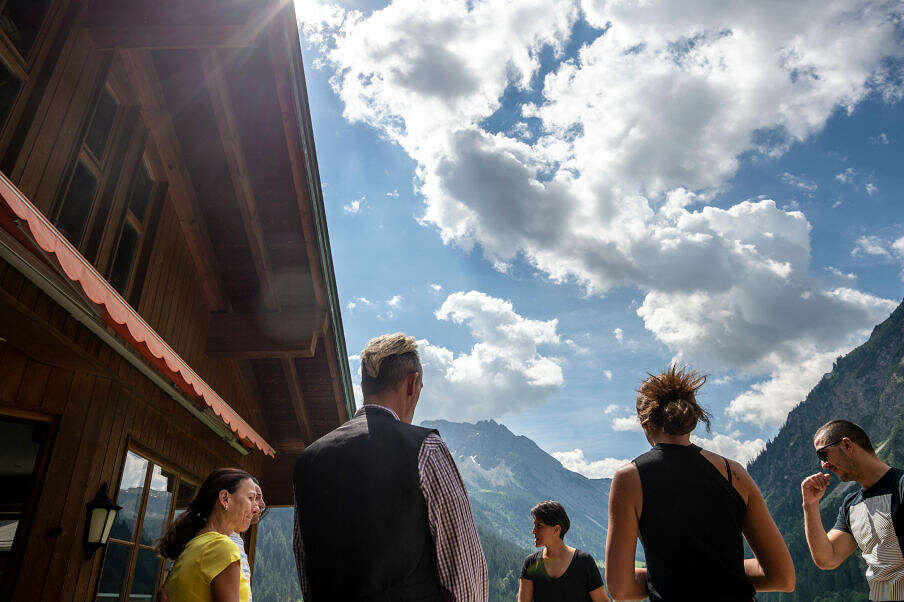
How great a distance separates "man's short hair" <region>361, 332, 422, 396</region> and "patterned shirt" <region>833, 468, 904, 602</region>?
2.44 metres

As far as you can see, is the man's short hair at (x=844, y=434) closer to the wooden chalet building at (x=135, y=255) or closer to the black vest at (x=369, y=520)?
the black vest at (x=369, y=520)

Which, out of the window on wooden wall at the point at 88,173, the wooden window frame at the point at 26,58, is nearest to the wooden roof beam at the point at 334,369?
the window on wooden wall at the point at 88,173

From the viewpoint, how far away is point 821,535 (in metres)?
3.17

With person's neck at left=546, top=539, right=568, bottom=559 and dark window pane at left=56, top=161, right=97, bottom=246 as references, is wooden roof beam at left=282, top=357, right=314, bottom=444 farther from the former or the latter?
person's neck at left=546, top=539, right=568, bottom=559

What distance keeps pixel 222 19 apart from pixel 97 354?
102 inches

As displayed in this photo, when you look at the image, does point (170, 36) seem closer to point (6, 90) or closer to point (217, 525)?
point (6, 90)

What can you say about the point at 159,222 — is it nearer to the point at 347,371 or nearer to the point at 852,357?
the point at 347,371

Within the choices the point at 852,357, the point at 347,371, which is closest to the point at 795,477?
the point at 852,357

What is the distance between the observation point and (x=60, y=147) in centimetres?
395

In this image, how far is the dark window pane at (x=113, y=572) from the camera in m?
4.64

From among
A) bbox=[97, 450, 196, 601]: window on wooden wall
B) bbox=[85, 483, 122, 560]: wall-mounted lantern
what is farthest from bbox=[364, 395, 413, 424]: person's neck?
bbox=[97, 450, 196, 601]: window on wooden wall

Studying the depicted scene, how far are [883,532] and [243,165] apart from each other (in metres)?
5.25

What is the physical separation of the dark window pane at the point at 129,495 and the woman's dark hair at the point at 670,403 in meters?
4.40

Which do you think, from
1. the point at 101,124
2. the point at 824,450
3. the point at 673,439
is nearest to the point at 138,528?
the point at 101,124
